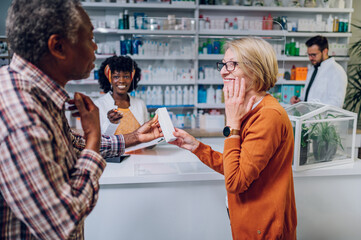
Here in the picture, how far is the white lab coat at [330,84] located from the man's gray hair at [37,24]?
3.34m

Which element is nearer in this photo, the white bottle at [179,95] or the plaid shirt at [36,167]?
the plaid shirt at [36,167]

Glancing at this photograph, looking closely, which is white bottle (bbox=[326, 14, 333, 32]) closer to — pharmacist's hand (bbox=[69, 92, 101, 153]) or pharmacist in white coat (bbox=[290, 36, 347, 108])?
pharmacist in white coat (bbox=[290, 36, 347, 108])

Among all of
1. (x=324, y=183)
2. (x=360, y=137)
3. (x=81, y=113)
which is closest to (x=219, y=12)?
(x=360, y=137)

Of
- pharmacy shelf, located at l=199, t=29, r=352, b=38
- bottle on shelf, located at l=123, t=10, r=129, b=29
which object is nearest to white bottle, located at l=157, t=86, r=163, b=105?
pharmacy shelf, located at l=199, t=29, r=352, b=38

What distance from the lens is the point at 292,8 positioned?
195 inches

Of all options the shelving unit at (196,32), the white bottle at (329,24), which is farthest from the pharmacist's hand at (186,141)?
the white bottle at (329,24)

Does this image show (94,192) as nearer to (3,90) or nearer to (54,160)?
(54,160)

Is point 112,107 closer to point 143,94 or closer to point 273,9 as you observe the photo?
point 143,94

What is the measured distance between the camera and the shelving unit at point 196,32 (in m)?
3.27

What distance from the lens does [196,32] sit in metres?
3.55

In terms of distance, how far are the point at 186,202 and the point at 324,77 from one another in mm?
2738

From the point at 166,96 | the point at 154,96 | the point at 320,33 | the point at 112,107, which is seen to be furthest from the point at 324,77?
the point at 112,107

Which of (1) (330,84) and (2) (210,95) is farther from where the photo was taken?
(2) (210,95)

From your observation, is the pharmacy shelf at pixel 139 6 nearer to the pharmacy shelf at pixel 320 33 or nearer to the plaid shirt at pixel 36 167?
the pharmacy shelf at pixel 320 33
